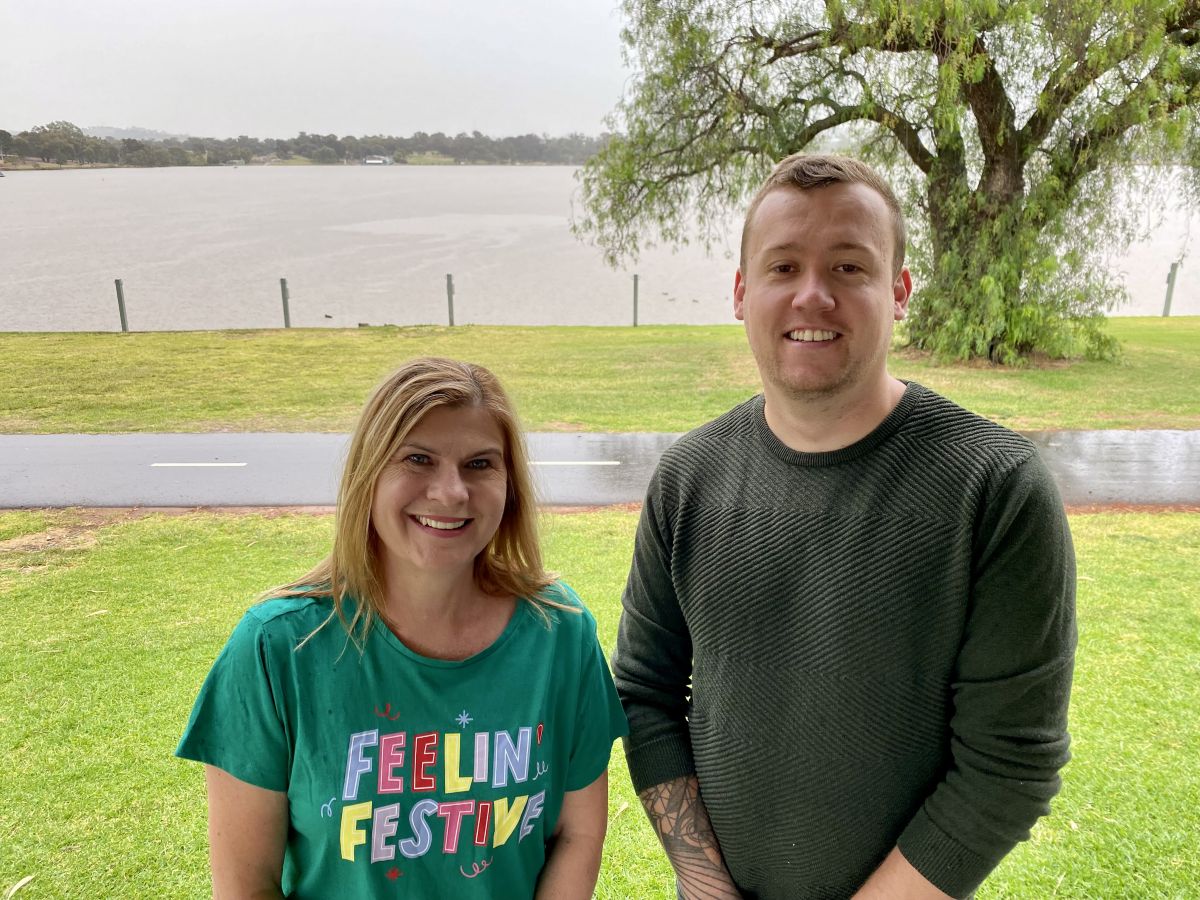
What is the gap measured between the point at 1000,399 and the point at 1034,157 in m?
3.50

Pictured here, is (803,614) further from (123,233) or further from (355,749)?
(123,233)

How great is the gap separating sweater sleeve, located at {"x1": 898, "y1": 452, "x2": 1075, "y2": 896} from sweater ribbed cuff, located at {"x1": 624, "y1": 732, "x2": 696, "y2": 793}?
1.28 ft

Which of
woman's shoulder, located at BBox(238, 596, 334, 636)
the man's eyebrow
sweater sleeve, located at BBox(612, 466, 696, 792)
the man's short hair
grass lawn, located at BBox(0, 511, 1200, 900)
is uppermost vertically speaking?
the man's short hair

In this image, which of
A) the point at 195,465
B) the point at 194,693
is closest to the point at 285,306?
the point at 195,465

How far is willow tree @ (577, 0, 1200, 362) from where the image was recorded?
351 inches

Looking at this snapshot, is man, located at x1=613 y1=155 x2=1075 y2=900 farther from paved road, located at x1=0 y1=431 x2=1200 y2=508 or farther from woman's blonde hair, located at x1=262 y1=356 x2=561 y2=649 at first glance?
paved road, located at x1=0 y1=431 x2=1200 y2=508

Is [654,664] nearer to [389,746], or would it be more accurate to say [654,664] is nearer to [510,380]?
[389,746]

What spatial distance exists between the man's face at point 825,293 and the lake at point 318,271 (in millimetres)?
9833

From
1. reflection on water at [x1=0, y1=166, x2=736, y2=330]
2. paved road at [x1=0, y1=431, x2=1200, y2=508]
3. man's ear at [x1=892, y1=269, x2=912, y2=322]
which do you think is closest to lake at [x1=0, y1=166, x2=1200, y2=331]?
reflection on water at [x1=0, y1=166, x2=736, y2=330]

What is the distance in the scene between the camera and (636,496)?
5949 millimetres

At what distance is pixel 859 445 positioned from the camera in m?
1.25

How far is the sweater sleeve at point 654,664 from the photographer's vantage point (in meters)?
1.43

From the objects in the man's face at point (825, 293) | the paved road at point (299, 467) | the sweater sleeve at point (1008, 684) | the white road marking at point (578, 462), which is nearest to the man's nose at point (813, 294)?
the man's face at point (825, 293)

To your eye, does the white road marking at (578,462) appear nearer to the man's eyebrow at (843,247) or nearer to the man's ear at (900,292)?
the man's ear at (900,292)
